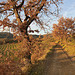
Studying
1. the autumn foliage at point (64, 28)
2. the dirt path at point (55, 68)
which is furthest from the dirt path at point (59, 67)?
the autumn foliage at point (64, 28)

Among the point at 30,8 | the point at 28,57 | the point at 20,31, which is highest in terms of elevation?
the point at 30,8

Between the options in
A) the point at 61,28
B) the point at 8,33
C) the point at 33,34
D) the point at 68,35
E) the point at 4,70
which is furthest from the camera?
the point at 61,28

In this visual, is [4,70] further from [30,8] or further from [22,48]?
[30,8]

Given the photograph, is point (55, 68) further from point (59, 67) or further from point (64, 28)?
point (64, 28)

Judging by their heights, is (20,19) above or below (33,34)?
above

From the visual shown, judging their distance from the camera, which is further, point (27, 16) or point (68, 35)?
point (68, 35)

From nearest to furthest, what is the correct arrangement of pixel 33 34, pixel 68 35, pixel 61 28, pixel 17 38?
pixel 17 38 → pixel 33 34 → pixel 68 35 → pixel 61 28

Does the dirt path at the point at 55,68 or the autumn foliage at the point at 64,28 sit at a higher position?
the autumn foliage at the point at 64,28

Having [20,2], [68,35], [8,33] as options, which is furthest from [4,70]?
[68,35]

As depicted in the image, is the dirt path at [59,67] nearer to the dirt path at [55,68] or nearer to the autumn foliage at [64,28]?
the dirt path at [55,68]

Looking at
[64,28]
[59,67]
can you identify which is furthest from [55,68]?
[64,28]

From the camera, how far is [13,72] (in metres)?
4.50

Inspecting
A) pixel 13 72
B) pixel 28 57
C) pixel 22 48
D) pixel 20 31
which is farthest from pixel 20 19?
pixel 13 72

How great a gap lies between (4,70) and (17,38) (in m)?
4.11
